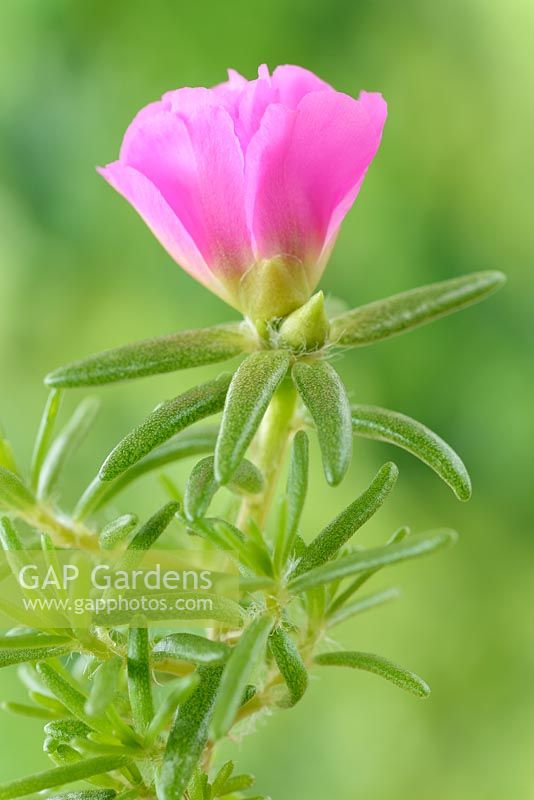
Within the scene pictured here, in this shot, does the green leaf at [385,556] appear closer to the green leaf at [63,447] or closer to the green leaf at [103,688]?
the green leaf at [103,688]

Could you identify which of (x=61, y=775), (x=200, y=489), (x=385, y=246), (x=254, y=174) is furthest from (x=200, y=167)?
(x=385, y=246)

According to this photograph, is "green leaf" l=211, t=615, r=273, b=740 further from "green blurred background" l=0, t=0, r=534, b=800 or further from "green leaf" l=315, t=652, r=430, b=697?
"green blurred background" l=0, t=0, r=534, b=800

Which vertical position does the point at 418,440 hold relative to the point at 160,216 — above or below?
below

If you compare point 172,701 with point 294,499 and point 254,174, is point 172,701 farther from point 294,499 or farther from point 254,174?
point 254,174

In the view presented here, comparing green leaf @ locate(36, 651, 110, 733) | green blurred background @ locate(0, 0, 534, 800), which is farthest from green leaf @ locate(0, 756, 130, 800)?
green blurred background @ locate(0, 0, 534, 800)

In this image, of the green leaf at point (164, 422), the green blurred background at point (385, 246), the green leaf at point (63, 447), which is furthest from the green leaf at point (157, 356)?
the green blurred background at point (385, 246)

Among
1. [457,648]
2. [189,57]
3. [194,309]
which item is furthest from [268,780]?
[189,57]
